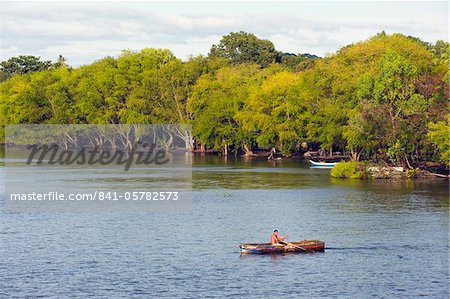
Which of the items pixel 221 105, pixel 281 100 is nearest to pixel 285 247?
pixel 281 100

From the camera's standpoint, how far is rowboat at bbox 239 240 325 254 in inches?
2393

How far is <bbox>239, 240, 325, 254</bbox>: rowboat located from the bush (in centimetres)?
4745

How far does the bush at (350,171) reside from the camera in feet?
356

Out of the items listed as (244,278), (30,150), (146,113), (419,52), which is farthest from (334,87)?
(30,150)

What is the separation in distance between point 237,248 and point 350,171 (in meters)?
48.2

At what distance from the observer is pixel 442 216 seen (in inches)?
3019

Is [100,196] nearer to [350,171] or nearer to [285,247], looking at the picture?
[350,171]

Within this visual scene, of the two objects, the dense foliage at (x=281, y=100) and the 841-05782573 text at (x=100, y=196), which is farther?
the dense foliage at (x=281, y=100)

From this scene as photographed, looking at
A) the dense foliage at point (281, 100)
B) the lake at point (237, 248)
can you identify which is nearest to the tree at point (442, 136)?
the dense foliage at point (281, 100)

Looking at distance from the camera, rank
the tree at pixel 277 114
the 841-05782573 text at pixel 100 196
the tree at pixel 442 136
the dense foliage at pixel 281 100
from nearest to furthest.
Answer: the 841-05782573 text at pixel 100 196
the tree at pixel 442 136
the dense foliage at pixel 281 100
the tree at pixel 277 114

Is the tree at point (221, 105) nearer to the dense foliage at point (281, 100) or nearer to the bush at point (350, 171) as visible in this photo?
the dense foliage at point (281, 100)

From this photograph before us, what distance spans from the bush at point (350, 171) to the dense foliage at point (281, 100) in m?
3.25

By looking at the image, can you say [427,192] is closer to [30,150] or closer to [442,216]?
[442,216]

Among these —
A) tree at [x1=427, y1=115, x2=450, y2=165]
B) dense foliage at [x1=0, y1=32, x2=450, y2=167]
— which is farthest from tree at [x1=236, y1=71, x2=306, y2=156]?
tree at [x1=427, y1=115, x2=450, y2=165]
